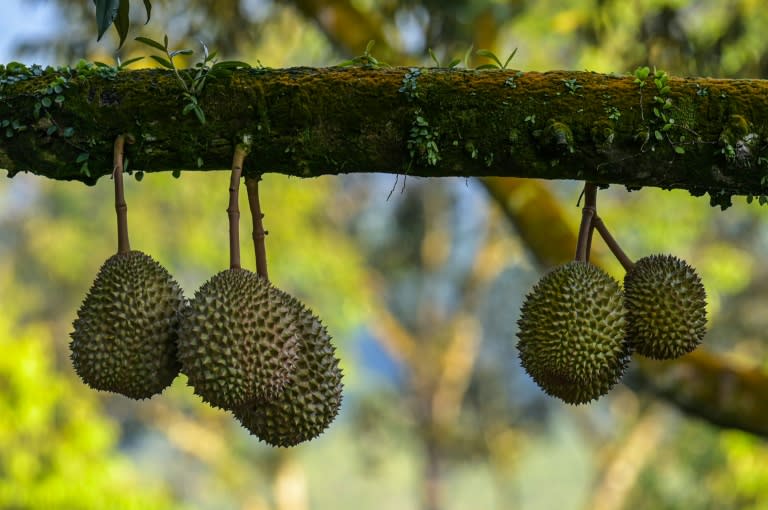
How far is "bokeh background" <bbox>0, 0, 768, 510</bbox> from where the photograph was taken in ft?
18.8

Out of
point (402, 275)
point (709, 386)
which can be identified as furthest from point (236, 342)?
point (402, 275)

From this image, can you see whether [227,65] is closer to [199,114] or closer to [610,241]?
[199,114]

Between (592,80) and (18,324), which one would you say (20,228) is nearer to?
(18,324)

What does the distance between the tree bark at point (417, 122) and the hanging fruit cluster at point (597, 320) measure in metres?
0.20

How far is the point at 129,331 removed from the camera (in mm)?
1744

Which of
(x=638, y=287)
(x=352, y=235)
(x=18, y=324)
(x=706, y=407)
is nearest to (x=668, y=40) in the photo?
(x=706, y=407)

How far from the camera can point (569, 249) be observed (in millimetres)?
4039

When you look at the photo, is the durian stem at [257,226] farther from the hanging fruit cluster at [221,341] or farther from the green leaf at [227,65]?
the green leaf at [227,65]

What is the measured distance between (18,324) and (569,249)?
21.2 m

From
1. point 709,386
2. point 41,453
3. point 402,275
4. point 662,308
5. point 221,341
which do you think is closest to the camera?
point 221,341

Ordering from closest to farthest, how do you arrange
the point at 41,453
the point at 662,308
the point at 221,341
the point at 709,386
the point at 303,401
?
the point at 221,341
the point at 303,401
the point at 662,308
the point at 709,386
the point at 41,453

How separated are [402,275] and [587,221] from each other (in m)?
16.4

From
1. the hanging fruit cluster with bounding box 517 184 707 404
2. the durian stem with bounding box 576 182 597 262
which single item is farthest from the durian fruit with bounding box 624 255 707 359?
the durian stem with bounding box 576 182 597 262

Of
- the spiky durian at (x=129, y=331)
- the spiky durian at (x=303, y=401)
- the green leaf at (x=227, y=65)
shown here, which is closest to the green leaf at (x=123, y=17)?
the green leaf at (x=227, y=65)
